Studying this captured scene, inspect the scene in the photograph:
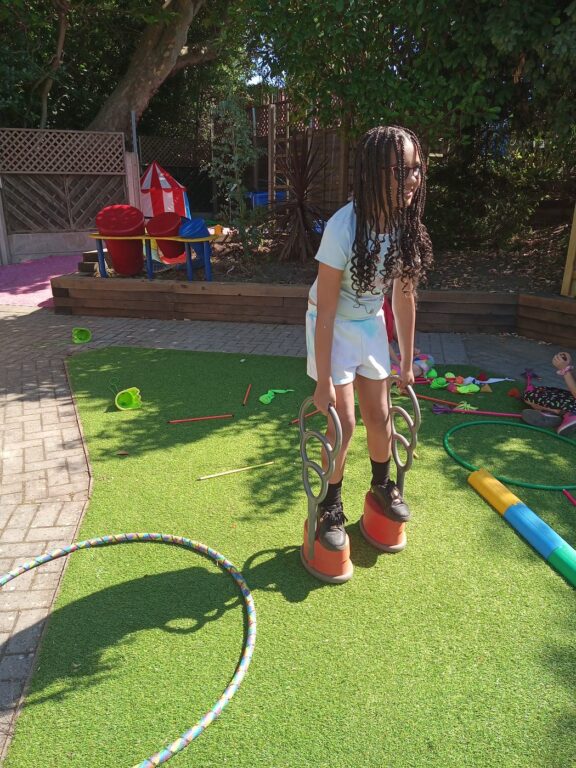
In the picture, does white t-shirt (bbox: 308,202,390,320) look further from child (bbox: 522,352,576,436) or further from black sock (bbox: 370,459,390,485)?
child (bbox: 522,352,576,436)

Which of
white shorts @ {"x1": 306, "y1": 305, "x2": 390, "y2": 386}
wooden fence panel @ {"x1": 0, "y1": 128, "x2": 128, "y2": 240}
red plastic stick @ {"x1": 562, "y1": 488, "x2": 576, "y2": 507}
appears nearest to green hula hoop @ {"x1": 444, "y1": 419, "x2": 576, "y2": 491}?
red plastic stick @ {"x1": 562, "y1": 488, "x2": 576, "y2": 507}

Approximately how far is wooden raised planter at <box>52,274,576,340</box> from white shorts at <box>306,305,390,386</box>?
459 centimetres

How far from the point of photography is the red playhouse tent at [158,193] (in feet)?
49.6

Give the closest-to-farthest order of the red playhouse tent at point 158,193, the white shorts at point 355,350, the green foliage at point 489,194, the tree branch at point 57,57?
the white shorts at point 355,350, the green foliage at point 489,194, the tree branch at point 57,57, the red playhouse tent at point 158,193

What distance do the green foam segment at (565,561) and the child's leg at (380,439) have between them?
73 cm

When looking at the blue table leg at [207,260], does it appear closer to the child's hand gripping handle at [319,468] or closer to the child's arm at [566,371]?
the child's arm at [566,371]

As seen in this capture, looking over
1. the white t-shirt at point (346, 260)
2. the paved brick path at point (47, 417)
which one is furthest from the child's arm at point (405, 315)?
the paved brick path at point (47, 417)

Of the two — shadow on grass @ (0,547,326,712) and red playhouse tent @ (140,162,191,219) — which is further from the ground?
red playhouse tent @ (140,162,191,219)

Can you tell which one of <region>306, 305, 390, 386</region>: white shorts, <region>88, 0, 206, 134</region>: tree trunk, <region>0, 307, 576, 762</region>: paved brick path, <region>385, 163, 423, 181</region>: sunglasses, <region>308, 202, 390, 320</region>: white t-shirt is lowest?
<region>0, 307, 576, 762</region>: paved brick path

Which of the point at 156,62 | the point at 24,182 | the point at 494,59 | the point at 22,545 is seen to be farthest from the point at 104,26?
the point at 22,545

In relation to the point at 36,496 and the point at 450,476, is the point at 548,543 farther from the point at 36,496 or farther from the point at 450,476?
the point at 36,496

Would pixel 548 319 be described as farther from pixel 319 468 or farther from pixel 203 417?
pixel 319 468

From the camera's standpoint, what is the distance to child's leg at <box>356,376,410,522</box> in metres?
2.66

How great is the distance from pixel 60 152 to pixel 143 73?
11.5 ft
